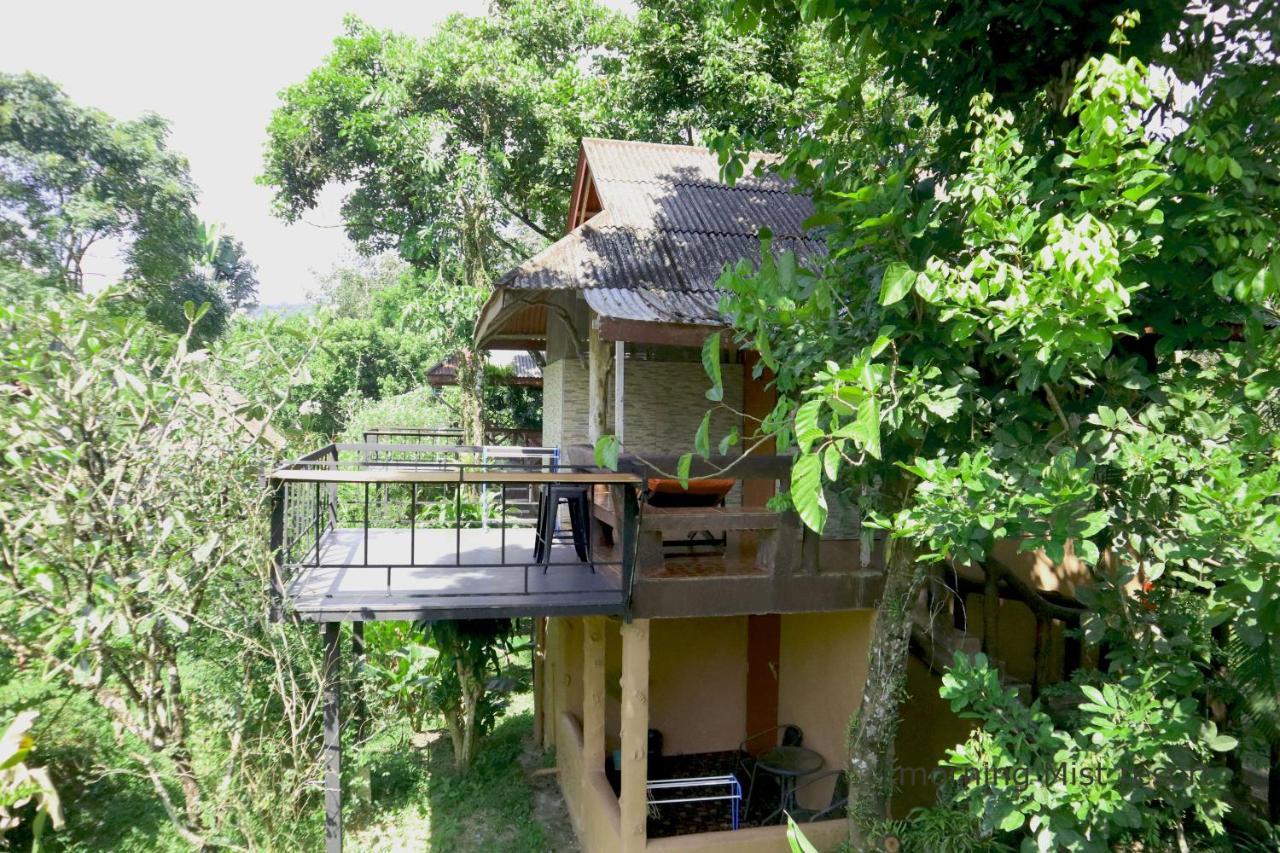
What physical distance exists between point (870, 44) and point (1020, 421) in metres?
2.38

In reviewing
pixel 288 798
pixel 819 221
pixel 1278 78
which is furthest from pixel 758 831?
pixel 1278 78

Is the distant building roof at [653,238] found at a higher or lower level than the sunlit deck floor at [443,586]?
higher

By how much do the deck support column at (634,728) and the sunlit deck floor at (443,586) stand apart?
40cm

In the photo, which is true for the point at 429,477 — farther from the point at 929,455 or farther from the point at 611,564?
the point at 929,455

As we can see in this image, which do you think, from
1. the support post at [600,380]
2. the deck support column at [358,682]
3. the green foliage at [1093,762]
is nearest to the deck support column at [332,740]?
the deck support column at [358,682]

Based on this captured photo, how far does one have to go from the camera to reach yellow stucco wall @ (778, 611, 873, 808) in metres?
6.05

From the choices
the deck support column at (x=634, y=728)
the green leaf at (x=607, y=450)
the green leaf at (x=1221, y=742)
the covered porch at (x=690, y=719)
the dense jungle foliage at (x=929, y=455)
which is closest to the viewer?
the dense jungle foliage at (x=929, y=455)

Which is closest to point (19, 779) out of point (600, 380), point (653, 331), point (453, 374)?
point (653, 331)

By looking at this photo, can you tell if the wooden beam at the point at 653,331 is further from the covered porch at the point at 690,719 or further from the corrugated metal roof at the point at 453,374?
the corrugated metal roof at the point at 453,374

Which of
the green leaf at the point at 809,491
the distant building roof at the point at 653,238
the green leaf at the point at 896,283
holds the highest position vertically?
the distant building roof at the point at 653,238

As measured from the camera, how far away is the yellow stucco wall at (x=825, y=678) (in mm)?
6055

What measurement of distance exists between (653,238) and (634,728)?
16.3 feet

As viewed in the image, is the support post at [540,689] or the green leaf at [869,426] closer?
the green leaf at [869,426]

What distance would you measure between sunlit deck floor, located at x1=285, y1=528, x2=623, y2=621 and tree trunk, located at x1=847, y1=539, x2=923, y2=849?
70.1 inches
